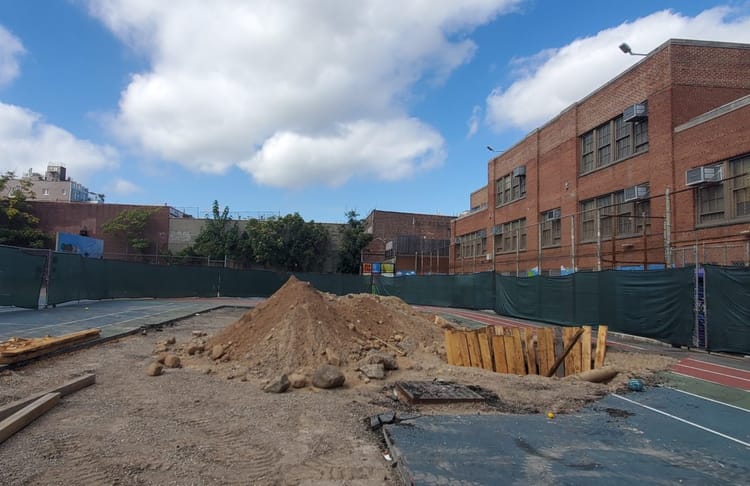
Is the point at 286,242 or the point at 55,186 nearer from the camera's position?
the point at 286,242

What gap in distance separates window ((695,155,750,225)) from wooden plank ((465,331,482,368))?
40.3 feet

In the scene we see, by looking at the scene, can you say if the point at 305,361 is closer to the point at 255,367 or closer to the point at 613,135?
the point at 255,367

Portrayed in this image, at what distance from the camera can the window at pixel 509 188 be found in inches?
1355

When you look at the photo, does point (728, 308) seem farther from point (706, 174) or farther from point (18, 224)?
point (18, 224)

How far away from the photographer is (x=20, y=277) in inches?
703

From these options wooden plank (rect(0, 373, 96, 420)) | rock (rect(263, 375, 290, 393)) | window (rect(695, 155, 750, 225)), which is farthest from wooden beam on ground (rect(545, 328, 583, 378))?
window (rect(695, 155, 750, 225))

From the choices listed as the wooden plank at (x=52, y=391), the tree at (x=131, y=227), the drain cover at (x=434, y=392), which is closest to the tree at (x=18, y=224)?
the tree at (x=131, y=227)

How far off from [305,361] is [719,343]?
10.5 metres

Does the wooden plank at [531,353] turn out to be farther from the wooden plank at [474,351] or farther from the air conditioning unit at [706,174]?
the air conditioning unit at [706,174]

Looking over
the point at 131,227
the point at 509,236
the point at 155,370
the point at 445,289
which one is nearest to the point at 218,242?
the point at 131,227

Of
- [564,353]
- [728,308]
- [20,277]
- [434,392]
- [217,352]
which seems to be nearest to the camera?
[434,392]

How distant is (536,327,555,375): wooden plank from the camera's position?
10219 millimetres

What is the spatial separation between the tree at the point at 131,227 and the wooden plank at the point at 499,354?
48.2 meters

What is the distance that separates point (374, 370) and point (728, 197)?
15781 millimetres
